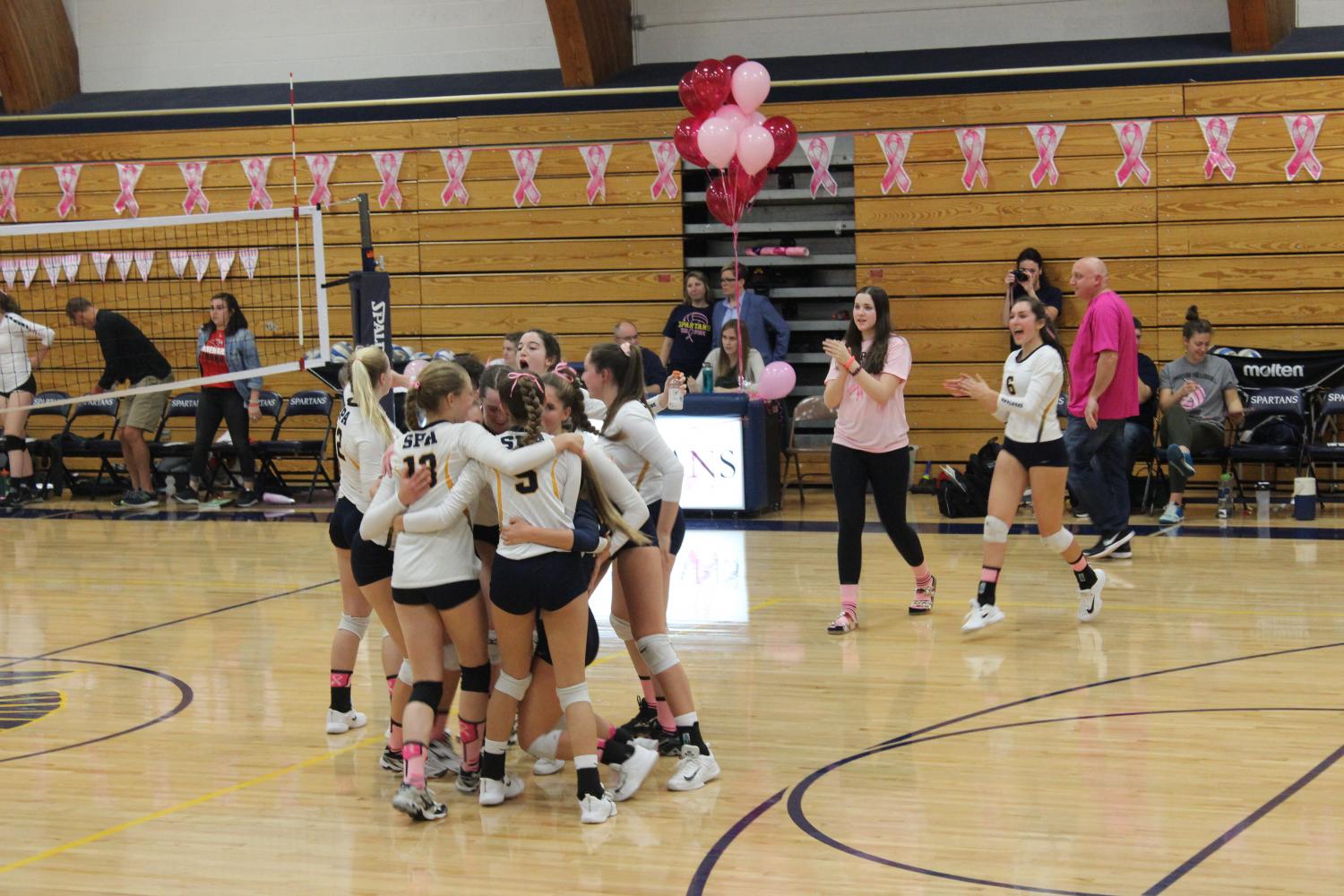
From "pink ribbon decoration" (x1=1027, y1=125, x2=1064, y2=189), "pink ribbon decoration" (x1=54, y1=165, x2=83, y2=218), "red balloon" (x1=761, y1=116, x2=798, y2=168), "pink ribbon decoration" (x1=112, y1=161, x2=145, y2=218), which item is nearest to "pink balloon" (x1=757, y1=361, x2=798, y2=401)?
"red balloon" (x1=761, y1=116, x2=798, y2=168)

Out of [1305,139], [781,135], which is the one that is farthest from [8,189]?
[1305,139]

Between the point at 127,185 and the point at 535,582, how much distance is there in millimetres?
11636

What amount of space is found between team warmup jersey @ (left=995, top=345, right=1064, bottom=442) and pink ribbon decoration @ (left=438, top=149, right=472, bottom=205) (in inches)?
307

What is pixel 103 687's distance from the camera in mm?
6691

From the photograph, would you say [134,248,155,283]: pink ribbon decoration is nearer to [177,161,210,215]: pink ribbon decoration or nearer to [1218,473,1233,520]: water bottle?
[177,161,210,215]: pink ribbon decoration

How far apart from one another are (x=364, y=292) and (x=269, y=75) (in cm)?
709

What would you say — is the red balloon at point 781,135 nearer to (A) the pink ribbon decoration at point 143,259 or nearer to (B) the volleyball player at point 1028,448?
(B) the volleyball player at point 1028,448

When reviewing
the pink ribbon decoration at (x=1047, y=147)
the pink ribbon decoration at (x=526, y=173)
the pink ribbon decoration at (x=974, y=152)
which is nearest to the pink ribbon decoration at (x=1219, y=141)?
the pink ribbon decoration at (x=1047, y=147)

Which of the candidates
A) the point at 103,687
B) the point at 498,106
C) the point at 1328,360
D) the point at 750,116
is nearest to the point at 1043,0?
the point at 750,116

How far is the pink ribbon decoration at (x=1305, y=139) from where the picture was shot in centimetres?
1177

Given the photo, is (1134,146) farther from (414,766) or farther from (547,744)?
(414,766)

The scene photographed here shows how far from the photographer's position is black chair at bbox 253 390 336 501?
13.0 metres

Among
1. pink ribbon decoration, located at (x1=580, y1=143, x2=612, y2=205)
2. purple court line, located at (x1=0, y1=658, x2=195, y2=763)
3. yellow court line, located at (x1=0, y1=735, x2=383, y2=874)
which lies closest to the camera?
yellow court line, located at (x1=0, y1=735, x2=383, y2=874)

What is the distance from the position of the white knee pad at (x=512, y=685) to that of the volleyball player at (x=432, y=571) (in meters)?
0.13
